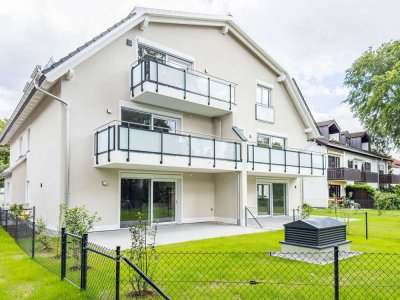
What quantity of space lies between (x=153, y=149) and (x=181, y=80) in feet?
12.5

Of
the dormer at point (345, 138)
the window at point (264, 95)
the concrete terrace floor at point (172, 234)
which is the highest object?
the window at point (264, 95)

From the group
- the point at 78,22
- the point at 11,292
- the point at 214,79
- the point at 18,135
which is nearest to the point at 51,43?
the point at 78,22

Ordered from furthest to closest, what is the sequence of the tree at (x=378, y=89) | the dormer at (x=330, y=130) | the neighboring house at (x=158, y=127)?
the dormer at (x=330, y=130) < the tree at (x=378, y=89) < the neighboring house at (x=158, y=127)

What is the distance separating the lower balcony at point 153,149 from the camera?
40.4ft

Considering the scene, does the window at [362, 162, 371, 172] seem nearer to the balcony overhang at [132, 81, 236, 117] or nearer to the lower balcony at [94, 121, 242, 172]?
the balcony overhang at [132, 81, 236, 117]

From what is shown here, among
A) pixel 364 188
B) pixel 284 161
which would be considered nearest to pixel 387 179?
pixel 364 188

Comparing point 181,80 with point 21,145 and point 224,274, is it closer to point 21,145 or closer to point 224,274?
point 224,274

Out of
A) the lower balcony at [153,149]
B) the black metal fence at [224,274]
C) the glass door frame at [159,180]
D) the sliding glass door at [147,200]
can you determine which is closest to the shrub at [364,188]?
the lower balcony at [153,149]

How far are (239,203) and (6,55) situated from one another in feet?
65.8

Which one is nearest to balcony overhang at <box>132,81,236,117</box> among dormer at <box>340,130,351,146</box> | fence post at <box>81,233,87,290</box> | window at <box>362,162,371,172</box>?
fence post at <box>81,233,87,290</box>

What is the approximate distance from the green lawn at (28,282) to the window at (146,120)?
749cm

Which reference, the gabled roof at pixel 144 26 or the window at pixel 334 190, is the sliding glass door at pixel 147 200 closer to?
the gabled roof at pixel 144 26

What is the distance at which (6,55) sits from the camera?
78.3 ft

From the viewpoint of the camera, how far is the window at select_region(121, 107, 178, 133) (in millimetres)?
14781
